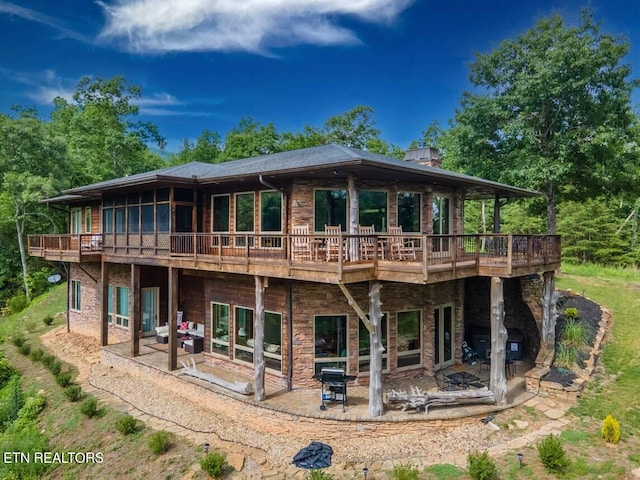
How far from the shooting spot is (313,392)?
32.8ft

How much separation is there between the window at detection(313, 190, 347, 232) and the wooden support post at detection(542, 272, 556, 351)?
6.50m

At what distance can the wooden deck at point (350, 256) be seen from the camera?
7980mm

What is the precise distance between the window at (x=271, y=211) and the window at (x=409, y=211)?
347 centimetres

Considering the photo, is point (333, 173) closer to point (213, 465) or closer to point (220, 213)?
point (220, 213)

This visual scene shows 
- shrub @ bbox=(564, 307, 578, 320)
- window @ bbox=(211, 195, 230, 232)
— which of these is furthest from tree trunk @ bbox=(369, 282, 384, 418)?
shrub @ bbox=(564, 307, 578, 320)

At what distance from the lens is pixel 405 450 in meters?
7.82

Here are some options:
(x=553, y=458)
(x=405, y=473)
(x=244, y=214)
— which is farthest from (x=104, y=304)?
(x=553, y=458)

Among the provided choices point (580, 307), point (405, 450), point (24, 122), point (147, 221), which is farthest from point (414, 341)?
point (24, 122)

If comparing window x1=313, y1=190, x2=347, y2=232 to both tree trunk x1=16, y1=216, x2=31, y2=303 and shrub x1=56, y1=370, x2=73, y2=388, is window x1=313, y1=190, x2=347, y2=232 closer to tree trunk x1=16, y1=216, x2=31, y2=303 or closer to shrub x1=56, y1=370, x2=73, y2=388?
shrub x1=56, y1=370, x2=73, y2=388

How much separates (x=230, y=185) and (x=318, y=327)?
5.19 metres

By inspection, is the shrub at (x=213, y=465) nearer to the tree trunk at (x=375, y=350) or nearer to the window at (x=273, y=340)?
the tree trunk at (x=375, y=350)

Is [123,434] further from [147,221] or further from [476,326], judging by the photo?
[476,326]

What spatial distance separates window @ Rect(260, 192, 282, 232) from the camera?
10.7 metres

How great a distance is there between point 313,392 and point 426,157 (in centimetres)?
998
